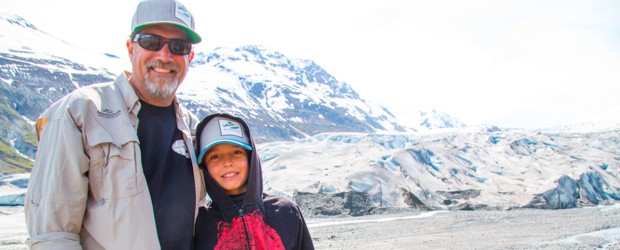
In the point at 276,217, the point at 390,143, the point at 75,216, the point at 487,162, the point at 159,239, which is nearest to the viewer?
the point at 75,216

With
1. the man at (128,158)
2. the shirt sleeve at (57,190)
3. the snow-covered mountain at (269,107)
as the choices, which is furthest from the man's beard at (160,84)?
the snow-covered mountain at (269,107)

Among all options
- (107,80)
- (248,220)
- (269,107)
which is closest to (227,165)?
(248,220)

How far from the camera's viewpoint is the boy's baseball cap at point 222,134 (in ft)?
10.2

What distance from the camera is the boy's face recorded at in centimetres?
317

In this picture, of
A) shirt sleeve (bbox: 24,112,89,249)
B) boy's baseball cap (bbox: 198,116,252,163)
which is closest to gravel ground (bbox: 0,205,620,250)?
boy's baseball cap (bbox: 198,116,252,163)

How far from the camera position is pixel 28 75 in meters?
108

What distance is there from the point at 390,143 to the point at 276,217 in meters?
59.1

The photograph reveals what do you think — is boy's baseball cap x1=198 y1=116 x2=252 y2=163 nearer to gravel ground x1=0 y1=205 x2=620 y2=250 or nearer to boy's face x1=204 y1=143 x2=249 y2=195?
boy's face x1=204 y1=143 x2=249 y2=195

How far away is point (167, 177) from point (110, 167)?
16.7 inches

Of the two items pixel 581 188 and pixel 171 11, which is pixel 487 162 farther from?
pixel 171 11

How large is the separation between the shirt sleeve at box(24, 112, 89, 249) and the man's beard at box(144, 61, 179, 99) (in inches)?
24.7

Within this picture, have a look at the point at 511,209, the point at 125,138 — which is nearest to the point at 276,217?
the point at 125,138

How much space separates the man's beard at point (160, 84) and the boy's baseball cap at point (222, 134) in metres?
0.34

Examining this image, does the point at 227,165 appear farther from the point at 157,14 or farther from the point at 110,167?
the point at 157,14
